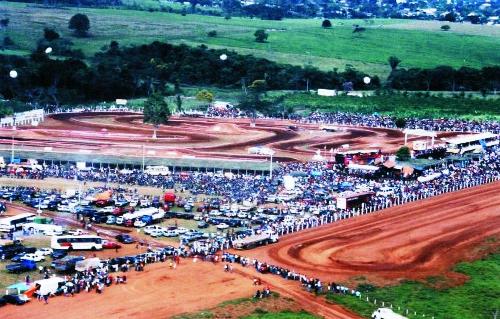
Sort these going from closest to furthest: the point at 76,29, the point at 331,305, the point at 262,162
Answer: the point at 331,305 < the point at 262,162 < the point at 76,29

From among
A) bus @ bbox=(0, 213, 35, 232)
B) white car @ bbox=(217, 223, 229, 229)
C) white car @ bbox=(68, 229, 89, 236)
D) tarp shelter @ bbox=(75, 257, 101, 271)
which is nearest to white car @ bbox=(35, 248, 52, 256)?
white car @ bbox=(68, 229, 89, 236)

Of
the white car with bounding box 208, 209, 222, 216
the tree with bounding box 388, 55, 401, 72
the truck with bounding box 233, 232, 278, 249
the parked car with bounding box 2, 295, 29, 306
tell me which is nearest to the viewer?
the parked car with bounding box 2, 295, 29, 306

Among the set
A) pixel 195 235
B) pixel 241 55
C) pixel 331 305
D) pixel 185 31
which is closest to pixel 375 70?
pixel 241 55

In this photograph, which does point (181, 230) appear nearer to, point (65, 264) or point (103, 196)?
point (103, 196)

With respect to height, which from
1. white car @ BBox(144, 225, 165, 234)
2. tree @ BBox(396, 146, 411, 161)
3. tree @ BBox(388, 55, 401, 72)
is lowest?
white car @ BBox(144, 225, 165, 234)

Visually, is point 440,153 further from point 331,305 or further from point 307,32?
point 307,32

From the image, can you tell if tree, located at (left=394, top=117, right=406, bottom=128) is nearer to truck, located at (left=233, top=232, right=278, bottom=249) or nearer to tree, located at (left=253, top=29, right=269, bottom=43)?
truck, located at (left=233, top=232, right=278, bottom=249)

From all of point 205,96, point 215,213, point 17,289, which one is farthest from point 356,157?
point 205,96
